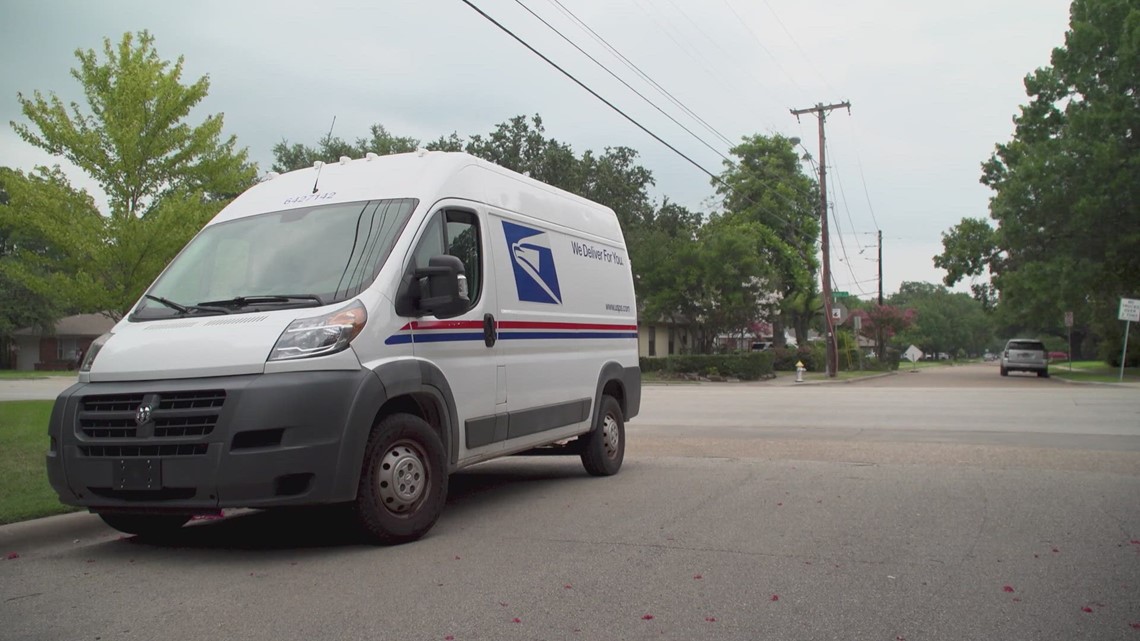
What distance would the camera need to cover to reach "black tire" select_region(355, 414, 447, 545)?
5805 millimetres

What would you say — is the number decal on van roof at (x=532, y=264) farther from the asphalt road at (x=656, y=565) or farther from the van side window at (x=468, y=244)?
the asphalt road at (x=656, y=565)

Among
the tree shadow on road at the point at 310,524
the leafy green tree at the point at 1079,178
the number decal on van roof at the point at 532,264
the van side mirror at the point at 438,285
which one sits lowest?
the tree shadow on road at the point at 310,524

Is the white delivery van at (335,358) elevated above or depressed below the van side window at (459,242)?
below

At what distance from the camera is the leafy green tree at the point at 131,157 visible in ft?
41.0

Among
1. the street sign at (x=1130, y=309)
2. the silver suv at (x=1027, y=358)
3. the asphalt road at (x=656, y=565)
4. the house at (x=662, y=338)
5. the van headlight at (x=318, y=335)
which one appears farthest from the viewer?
the house at (x=662, y=338)

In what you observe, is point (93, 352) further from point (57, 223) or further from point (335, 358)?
point (57, 223)

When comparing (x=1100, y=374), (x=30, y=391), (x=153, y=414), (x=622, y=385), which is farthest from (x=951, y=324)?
(x=153, y=414)

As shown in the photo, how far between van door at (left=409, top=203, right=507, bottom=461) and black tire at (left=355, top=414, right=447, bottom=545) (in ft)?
1.48

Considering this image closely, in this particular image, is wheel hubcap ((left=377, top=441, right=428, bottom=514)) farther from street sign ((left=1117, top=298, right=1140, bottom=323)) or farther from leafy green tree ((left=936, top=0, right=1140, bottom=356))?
leafy green tree ((left=936, top=0, right=1140, bottom=356))

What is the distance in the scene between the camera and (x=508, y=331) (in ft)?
24.3

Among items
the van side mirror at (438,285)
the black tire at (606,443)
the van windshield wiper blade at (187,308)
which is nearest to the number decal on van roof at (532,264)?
the van side mirror at (438,285)

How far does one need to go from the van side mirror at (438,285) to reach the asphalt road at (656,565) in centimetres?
163

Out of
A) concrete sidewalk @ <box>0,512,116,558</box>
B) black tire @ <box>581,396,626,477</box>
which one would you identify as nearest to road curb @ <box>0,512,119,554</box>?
concrete sidewalk @ <box>0,512,116,558</box>

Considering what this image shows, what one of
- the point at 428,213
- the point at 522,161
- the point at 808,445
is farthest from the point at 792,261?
the point at 428,213
